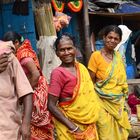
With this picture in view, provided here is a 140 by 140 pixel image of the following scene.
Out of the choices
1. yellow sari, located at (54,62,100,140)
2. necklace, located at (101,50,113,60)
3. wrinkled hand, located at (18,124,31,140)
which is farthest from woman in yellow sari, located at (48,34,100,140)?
necklace, located at (101,50,113,60)

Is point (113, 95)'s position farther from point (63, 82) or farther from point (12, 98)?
point (12, 98)

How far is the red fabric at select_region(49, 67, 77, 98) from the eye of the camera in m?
4.03

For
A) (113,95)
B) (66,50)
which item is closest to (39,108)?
(66,50)

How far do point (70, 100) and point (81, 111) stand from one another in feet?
0.51

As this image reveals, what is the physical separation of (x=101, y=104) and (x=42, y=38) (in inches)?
122

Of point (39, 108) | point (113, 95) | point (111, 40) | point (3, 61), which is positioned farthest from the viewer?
point (111, 40)

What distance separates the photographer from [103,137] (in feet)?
15.3

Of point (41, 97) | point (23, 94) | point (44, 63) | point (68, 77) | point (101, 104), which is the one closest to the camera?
point (23, 94)

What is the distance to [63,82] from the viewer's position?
13.3 ft

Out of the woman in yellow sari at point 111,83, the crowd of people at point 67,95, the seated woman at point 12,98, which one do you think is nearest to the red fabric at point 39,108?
the crowd of people at point 67,95

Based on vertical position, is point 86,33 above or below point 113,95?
above

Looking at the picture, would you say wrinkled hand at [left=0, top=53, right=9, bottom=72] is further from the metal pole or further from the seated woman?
the metal pole

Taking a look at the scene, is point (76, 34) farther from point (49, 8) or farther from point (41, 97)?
point (41, 97)

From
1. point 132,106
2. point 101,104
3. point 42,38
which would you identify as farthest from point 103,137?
Result: point 42,38
